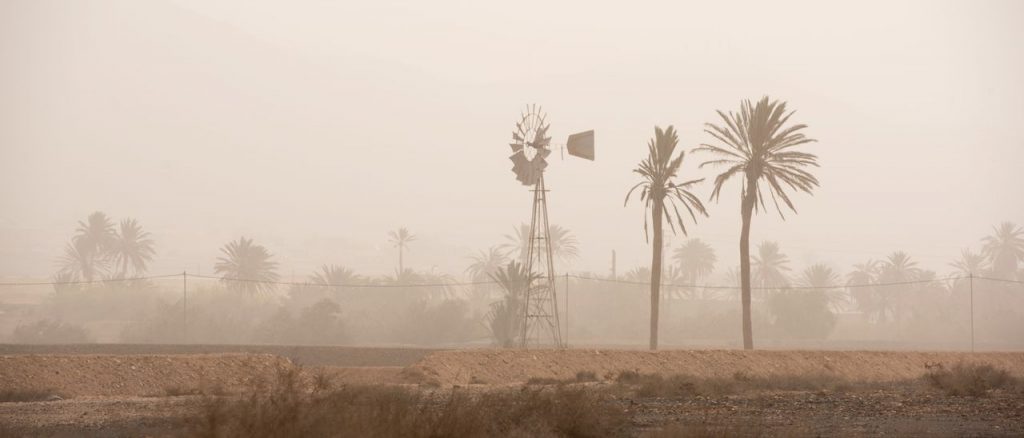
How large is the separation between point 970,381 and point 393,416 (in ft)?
52.9

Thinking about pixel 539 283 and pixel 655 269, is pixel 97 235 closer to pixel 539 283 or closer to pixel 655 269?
pixel 539 283

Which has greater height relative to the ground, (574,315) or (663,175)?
(663,175)

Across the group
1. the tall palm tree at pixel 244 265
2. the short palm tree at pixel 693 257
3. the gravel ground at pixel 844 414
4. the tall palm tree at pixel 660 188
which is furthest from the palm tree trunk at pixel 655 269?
the short palm tree at pixel 693 257

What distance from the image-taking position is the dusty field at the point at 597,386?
60.1 feet

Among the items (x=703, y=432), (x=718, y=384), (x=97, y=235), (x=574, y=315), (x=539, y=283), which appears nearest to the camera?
(x=703, y=432)

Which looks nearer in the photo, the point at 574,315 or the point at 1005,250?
the point at 574,315

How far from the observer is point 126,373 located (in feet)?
92.7

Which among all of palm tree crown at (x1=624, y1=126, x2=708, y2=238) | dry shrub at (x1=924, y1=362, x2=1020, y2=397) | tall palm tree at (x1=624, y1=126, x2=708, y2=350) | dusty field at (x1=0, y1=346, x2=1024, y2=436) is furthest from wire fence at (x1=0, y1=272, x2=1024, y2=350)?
dry shrub at (x1=924, y1=362, x2=1020, y2=397)

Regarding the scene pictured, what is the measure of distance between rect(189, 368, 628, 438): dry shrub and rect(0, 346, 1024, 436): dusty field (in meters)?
0.77

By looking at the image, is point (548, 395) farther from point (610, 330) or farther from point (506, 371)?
point (610, 330)

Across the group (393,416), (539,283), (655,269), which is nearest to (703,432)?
(393,416)

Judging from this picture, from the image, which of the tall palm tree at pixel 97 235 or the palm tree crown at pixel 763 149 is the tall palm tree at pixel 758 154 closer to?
the palm tree crown at pixel 763 149

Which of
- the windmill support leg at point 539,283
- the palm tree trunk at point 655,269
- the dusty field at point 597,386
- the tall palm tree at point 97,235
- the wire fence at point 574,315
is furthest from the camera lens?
the tall palm tree at point 97,235

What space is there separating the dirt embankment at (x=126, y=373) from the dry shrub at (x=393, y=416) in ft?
34.3
